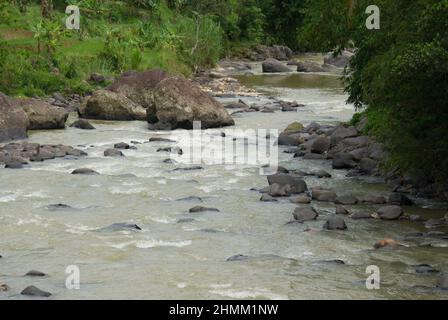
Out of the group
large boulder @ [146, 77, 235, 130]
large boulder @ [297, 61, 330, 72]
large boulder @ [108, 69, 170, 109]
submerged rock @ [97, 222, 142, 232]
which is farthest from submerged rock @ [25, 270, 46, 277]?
large boulder @ [297, 61, 330, 72]

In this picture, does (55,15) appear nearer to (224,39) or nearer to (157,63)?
(157,63)

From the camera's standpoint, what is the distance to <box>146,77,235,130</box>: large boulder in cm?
3109

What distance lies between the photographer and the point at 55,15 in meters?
46.4

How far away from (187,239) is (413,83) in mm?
5091

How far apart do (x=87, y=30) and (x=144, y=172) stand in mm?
24591

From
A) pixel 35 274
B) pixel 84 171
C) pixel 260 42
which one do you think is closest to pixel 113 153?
pixel 84 171

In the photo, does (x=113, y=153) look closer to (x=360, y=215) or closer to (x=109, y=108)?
(x=109, y=108)

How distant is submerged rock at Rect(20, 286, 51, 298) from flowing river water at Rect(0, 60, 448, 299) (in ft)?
0.36

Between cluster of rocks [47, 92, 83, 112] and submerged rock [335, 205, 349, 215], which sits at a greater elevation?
cluster of rocks [47, 92, 83, 112]

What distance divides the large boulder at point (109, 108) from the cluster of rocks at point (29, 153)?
614 cm

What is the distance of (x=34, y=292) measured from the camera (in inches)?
525

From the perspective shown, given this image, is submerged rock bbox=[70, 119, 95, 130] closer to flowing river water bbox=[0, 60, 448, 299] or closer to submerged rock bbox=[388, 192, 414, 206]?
flowing river water bbox=[0, 60, 448, 299]

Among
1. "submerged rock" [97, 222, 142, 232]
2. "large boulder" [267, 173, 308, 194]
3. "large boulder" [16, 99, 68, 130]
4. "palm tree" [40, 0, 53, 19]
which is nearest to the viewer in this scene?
"submerged rock" [97, 222, 142, 232]
